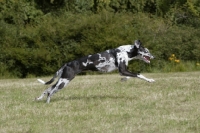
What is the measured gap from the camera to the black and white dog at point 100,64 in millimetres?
11492

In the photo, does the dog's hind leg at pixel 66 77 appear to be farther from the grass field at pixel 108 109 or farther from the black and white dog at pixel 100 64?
the grass field at pixel 108 109

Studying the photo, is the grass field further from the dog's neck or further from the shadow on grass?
the dog's neck

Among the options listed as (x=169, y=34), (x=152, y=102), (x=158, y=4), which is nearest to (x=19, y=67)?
(x=169, y=34)

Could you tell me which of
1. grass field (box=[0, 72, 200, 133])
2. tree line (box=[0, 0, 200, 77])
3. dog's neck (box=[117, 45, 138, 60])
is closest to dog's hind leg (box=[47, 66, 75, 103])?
grass field (box=[0, 72, 200, 133])

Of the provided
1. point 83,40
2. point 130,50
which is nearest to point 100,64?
point 130,50

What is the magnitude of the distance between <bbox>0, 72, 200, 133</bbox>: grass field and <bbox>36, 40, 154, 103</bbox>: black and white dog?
48 centimetres

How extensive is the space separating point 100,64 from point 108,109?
1.65 metres

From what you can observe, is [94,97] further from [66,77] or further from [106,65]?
[66,77]

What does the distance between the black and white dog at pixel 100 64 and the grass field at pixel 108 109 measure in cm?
48

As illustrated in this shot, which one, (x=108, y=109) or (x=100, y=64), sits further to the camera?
(x=100, y=64)

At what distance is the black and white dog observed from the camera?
37.7ft

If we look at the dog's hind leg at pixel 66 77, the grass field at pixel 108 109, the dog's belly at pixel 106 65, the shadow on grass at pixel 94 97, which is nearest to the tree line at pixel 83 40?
the grass field at pixel 108 109

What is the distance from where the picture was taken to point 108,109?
34.0ft

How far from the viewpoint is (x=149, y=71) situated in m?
22.1
